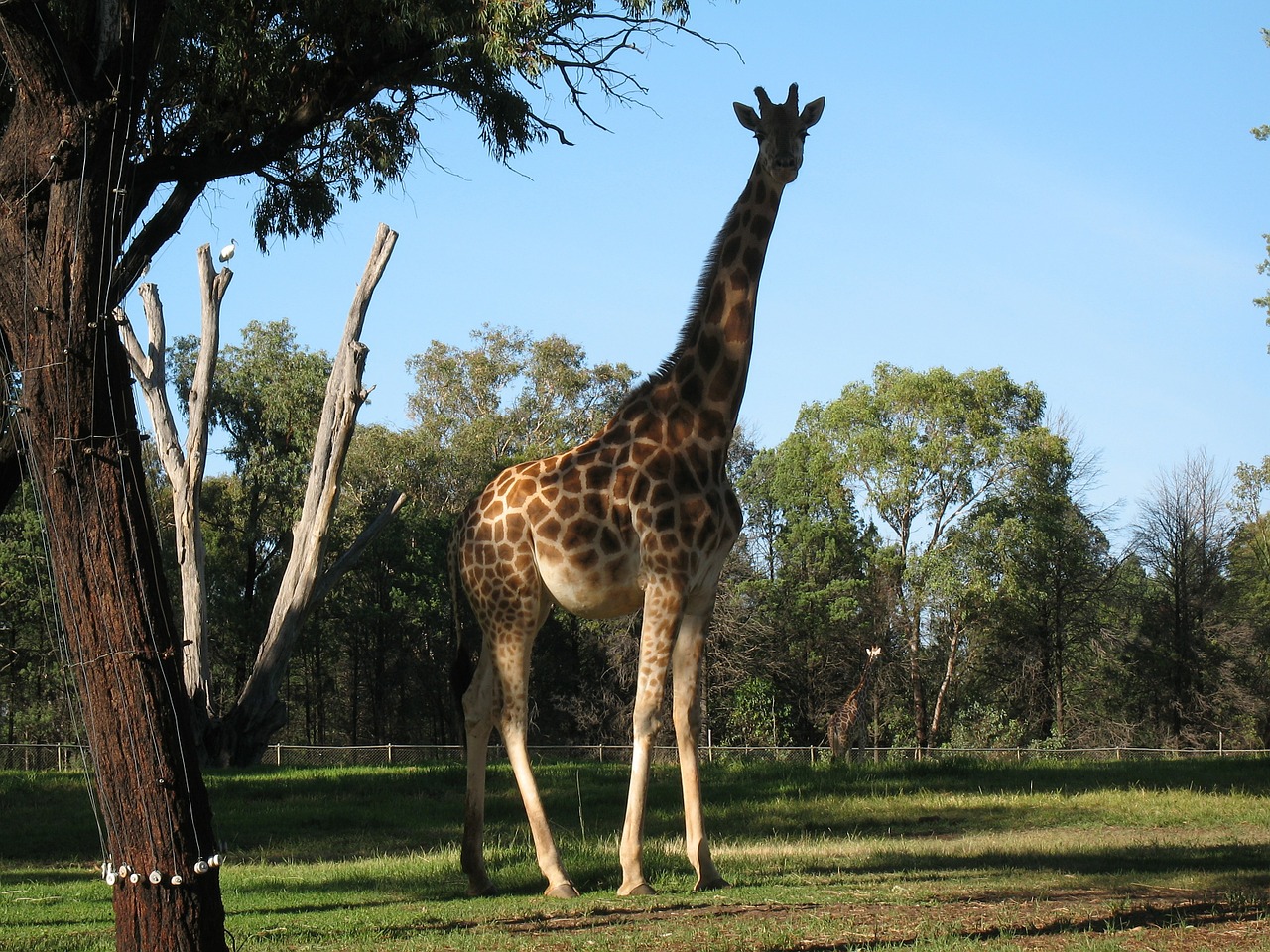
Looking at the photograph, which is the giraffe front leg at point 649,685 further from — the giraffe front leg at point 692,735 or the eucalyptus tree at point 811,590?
the eucalyptus tree at point 811,590

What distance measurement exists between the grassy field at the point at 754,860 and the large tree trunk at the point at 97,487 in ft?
6.22

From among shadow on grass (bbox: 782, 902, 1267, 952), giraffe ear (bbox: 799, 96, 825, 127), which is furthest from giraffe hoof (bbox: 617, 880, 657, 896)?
giraffe ear (bbox: 799, 96, 825, 127)

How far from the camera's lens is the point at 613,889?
8852 mm

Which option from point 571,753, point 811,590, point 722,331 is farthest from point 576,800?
point 811,590

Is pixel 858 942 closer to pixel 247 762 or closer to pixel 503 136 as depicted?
pixel 503 136

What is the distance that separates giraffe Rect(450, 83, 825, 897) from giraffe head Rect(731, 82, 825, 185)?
0.03 feet

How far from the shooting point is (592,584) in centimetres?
900

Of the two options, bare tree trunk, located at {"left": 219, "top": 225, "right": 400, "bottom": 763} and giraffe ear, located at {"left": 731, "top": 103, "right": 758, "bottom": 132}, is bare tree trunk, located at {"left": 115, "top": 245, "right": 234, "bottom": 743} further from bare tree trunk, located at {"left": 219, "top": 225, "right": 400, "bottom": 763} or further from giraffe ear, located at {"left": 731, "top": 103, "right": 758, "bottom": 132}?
giraffe ear, located at {"left": 731, "top": 103, "right": 758, "bottom": 132}

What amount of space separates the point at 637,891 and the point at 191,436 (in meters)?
15.2

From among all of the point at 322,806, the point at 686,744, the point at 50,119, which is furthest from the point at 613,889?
the point at 322,806

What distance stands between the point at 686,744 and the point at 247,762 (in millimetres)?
14294

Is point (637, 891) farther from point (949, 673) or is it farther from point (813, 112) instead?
point (949, 673)

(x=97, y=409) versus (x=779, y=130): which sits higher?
(x=779, y=130)

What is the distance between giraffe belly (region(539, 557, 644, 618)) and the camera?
8969mm
